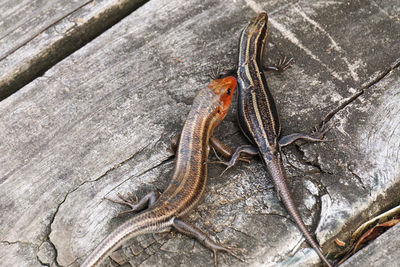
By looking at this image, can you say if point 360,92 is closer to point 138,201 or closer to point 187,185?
point 187,185

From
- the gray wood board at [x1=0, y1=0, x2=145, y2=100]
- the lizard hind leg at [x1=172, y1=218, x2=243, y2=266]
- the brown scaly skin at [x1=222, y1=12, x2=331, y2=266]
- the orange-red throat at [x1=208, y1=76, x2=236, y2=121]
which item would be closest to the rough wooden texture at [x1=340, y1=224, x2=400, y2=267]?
the brown scaly skin at [x1=222, y1=12, x2=331, y2=266]

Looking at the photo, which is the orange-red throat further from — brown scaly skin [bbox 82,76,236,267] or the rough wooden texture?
the rough wooden texture

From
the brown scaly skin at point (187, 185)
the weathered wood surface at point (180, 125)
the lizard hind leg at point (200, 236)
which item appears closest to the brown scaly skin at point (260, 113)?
the weathered wood surface at point (180, 125)

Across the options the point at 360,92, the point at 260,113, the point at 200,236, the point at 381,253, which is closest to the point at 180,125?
the point at 260,113

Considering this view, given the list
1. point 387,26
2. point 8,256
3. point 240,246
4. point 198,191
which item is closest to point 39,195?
point 8,256

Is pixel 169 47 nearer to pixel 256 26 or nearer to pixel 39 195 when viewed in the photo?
pixel 256 26

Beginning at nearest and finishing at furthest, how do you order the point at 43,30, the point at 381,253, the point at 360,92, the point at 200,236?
the point at 381,253
the point at 200,236
the point at 360,92
the point at 43,30
